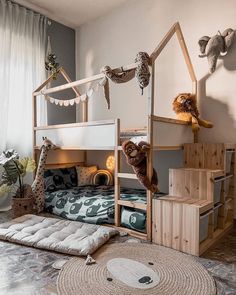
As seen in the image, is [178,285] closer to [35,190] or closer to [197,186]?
[197,186]

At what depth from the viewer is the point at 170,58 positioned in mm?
3043

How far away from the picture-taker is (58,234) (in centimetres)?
216

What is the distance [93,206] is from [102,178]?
865 millimetres

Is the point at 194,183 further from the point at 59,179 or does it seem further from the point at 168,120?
the point at 59,179

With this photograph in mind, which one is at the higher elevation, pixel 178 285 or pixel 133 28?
pixel 133 28

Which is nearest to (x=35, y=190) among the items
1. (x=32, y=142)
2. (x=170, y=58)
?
(x=32, y=142)

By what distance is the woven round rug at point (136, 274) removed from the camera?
1471mm

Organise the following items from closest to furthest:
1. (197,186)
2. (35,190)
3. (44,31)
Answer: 1. (197,186)
2. (35,190)
3. (44,31)

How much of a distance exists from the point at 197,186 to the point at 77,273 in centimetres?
117

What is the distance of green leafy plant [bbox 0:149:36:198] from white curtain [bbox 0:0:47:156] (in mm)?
378

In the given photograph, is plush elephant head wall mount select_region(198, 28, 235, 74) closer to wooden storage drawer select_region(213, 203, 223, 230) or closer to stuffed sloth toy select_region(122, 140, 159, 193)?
stuffed sloth toy select_region(122, 140, 159, 193)

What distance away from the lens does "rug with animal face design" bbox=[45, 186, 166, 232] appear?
7.68ft

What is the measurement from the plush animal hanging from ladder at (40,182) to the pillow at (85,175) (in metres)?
0.57

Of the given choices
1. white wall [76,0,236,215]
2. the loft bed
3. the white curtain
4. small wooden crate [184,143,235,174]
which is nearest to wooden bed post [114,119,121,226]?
the loft bed
